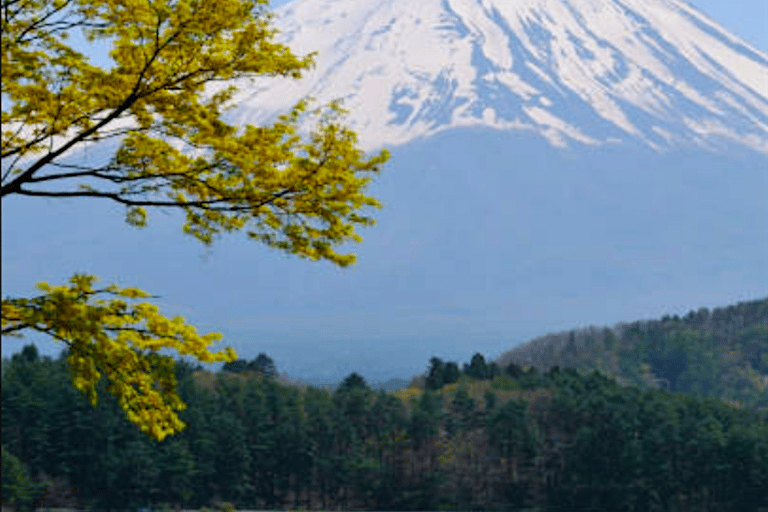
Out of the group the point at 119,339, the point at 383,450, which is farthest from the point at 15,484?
the point at 119,339

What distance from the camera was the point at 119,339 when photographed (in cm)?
1859

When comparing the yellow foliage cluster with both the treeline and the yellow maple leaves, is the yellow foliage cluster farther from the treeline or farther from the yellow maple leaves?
the treeline

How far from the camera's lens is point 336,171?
59.6 feet

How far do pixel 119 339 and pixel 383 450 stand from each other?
104 metres

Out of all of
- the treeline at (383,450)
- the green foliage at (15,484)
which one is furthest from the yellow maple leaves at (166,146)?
the treeline at (383,450)

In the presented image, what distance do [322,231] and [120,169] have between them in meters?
3.05

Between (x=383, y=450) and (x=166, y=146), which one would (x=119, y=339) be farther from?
(x=383, y=450)

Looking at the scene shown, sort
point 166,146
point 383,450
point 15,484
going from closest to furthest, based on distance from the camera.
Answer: point 166,146 → point 15,484 → point 383,450

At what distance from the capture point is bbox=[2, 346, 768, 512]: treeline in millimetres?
108062

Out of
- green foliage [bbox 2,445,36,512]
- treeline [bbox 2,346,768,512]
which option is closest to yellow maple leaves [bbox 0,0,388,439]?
green foliage [bbox 2,445,36,512]

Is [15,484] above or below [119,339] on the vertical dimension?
below

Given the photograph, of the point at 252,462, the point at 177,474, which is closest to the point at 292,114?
the point at 177,474

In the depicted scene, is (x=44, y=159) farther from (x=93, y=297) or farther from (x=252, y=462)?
(x=252, y=462)

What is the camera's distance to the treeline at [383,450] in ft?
355
